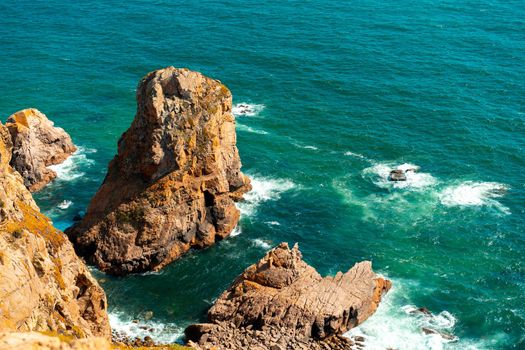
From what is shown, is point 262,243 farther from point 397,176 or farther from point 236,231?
point 397,176

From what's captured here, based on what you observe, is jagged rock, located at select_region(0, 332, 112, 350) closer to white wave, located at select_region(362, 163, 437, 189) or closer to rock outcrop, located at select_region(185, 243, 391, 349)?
rock outcrop, located at select_region(185, 243, 391, 349)

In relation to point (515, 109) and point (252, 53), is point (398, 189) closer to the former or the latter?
point (515, 109)

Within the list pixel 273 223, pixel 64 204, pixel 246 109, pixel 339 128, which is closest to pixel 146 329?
pixel 273 223

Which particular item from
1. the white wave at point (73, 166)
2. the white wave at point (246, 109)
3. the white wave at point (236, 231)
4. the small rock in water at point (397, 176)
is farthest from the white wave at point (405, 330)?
the white wave at point (246, 109)

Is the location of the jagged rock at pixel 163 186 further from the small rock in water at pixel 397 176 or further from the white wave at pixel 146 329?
the small rock in water at pixel 397 176

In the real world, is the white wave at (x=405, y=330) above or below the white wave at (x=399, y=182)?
below

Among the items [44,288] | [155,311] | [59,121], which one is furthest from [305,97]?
[44,288]
